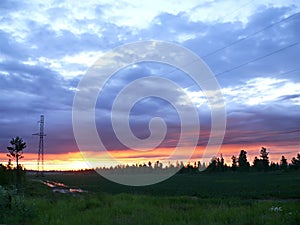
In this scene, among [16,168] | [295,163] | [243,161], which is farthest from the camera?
[243,161]

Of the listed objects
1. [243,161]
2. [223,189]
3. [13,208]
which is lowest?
[223,189]

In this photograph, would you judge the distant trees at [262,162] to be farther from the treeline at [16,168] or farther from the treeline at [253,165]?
the treeline at [16,168]

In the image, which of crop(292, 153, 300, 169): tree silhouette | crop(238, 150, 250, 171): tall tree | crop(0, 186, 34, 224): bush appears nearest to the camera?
crop(0, 186, 34, 224): bush

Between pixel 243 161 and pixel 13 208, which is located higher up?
pixel 243 161

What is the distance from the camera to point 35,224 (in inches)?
612

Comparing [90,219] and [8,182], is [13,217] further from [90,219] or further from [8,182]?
[8,182]

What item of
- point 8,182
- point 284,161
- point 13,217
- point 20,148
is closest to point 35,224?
point 13,217

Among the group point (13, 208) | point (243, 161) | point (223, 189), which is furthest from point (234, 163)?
point (13, 208)

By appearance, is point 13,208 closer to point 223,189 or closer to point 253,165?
point 223,189

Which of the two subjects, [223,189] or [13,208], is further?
[223,189]

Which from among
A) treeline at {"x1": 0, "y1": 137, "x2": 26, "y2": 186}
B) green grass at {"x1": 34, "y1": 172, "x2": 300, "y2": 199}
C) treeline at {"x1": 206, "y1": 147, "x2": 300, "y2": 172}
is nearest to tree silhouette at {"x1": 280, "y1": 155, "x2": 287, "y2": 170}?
treeline at {"x1": 206, "y1": 147, "x2": 300, "y2": 172}

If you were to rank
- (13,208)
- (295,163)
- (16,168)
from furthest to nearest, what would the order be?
(295,163) < (16,168) < (13,208)

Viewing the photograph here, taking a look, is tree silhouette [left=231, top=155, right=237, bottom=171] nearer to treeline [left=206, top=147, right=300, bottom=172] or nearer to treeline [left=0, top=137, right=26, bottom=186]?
treeline [left=206, top=147, right=300, bottom=172]

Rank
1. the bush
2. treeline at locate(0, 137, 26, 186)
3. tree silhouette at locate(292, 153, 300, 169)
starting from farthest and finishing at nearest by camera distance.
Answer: tree silhouette at locate(292, 153, 300, 169), treeline at locate(0, 137, 26, 186), the bush
